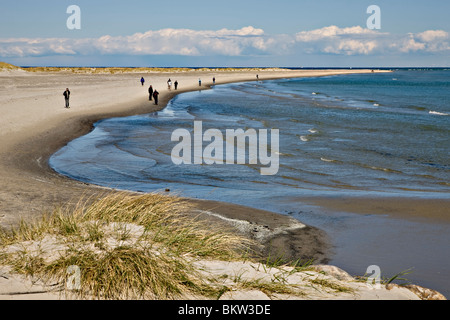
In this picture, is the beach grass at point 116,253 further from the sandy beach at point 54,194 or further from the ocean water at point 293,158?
the ocean water at point 293,158

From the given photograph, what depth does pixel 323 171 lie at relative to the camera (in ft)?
53.6

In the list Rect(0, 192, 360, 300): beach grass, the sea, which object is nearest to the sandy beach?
Rect(0, 192, 360, 300): beach grass

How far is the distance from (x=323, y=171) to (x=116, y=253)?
12.0m

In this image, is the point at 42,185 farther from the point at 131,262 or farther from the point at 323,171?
the point at 323,171

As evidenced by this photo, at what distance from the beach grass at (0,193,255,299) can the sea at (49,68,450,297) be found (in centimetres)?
317

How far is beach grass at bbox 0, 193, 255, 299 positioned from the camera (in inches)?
194

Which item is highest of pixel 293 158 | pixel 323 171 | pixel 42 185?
pixel 42 185

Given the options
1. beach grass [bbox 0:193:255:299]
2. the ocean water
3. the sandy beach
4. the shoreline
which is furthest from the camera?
the ocean water

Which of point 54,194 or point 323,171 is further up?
point 54,194

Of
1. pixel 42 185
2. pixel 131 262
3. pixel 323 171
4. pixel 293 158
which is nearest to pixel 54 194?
pixel 42 185

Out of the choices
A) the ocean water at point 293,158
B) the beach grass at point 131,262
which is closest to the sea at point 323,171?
the ocean water at point 293,158

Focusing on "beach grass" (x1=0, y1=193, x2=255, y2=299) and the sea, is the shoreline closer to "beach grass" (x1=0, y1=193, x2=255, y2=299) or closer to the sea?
the sea

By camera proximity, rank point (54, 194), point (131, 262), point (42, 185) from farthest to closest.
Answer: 1. point (42, 185)
2. point (54, 194)
3. point (131, 262)

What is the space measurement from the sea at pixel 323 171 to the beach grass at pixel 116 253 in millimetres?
3165
